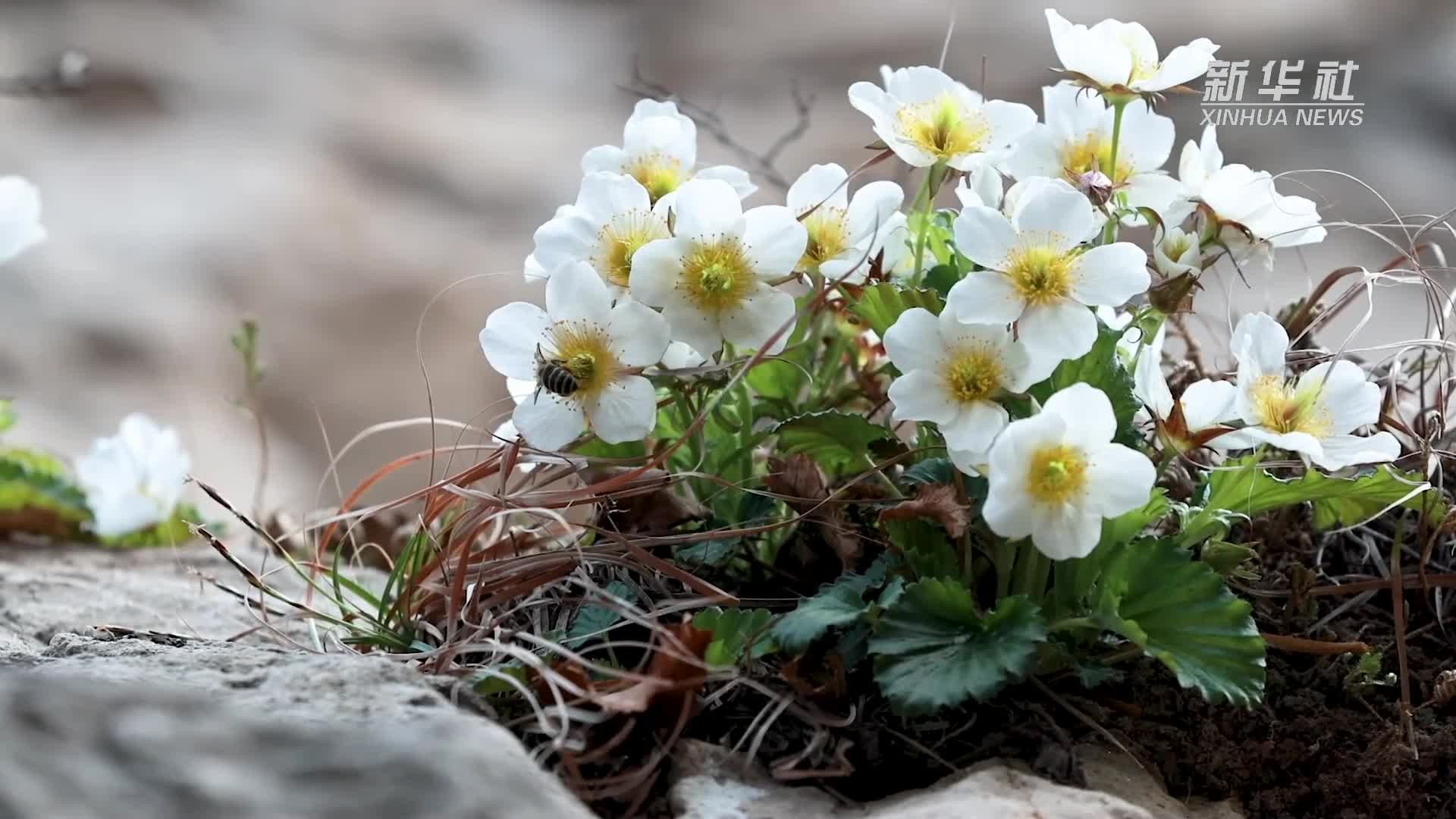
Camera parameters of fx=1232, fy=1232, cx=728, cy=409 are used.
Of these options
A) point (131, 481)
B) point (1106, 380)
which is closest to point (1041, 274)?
point (1106, 380)

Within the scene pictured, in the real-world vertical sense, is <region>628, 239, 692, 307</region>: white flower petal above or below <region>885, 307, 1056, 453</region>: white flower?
above

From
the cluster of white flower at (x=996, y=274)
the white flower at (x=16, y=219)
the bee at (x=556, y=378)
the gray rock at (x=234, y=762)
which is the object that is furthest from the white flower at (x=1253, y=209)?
the white flower at (x=16, y=219)

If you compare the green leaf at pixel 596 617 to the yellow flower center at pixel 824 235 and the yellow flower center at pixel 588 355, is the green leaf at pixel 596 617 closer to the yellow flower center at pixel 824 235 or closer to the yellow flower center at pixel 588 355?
the yellow flower center at pixel 588 355

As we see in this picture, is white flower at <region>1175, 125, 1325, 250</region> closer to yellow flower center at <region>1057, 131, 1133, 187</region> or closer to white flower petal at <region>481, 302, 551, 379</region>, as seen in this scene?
yellow flower center at <region>1057, 131, 1133, 187</region>

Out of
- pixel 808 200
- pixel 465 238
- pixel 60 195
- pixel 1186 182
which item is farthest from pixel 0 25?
pixel 1186 182

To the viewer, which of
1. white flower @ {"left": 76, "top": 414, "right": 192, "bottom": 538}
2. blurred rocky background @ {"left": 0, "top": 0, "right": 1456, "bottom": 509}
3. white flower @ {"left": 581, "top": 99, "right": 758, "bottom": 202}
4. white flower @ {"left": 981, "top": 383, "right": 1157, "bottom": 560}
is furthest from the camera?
blurred rocky background @ {"left": 0, "top": 0, "right": 1456, "bottom": 509}

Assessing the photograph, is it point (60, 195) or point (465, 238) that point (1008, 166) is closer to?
point (465, 238)

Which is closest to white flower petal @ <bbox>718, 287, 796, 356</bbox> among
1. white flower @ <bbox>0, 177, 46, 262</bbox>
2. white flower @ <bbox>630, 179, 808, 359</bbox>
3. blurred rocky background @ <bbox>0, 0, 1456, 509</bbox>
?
white flower @ <bbox>630, 179, 808, 359</bbox>
